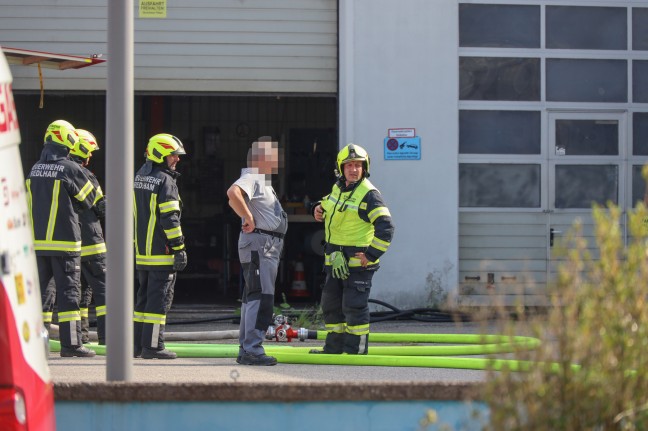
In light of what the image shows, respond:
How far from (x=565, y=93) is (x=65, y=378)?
7719 millimetres

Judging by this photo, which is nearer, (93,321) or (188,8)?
(93,321)

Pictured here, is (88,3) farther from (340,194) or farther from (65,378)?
(65,378)

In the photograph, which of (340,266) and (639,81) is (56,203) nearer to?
(340,266)

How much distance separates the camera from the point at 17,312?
153 inches

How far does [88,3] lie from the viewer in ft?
42.8

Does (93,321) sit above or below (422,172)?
below

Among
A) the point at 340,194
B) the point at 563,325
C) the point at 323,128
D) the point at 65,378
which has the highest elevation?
the point at 323,128

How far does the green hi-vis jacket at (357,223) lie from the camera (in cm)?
902

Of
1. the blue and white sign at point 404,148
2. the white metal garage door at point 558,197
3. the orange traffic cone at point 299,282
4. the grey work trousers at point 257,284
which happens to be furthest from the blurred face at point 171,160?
the orange traffic cone at point 299,282

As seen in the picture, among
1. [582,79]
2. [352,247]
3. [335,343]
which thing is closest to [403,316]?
[335,343]

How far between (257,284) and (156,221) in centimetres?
109

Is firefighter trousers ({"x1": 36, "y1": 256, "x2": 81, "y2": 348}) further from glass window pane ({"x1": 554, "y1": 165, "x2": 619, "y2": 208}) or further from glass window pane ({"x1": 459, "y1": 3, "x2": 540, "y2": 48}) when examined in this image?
glass window pane ({"x1": 554, "y1": 165, "x2": 619, "y2": 208})

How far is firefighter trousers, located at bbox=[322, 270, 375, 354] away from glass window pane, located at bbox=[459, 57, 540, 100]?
15.3 ft

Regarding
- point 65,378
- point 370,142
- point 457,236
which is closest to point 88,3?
point 370,142
